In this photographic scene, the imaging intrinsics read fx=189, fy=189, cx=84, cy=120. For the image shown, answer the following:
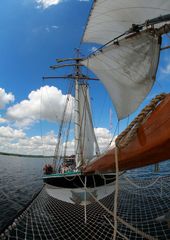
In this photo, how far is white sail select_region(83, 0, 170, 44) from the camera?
647 centimetres

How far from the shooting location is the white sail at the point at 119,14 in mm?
6473

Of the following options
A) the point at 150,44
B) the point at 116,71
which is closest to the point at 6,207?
the point at 116,71

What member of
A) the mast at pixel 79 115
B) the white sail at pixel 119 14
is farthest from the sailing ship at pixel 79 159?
the white sail at pixel 119 14

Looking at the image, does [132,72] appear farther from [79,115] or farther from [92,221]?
[79,115]

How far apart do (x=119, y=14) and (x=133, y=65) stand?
319 centimetres

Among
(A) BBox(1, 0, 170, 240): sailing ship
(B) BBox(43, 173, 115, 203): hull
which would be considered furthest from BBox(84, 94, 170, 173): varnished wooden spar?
(B) BBox(43, 173, 115, 203): hull

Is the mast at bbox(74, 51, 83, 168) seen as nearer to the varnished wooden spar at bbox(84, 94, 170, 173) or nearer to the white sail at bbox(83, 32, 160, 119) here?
the white sail at bbox(83, 32, 160, 119)

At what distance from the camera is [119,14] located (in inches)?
325

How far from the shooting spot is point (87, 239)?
6.85 m

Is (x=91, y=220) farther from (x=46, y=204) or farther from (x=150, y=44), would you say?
(x=150, y=44)

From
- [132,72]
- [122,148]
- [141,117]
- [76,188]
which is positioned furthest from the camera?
[76,188]

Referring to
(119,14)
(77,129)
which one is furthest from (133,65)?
(77,129)

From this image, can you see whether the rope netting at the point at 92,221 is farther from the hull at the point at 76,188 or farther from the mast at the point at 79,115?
the mast at the point at 79,115

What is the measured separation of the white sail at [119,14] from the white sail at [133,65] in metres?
1.36
